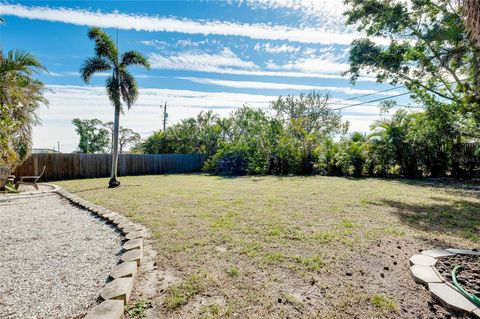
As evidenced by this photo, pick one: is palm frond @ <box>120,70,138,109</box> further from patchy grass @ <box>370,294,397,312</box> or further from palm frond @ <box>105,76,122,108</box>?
patchy grass @ <box>370,294,397,312</box>

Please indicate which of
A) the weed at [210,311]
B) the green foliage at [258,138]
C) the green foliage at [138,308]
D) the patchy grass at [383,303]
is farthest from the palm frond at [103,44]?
the patchy grass at [383,303]

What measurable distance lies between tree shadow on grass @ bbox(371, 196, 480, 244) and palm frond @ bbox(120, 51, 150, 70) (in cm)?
979

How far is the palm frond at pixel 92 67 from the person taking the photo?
9406 millimetres

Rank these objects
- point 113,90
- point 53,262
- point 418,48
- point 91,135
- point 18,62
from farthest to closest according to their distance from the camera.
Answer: point 91,135 < point 113,90 < point 418,48 < point 18,62 < point 53,262

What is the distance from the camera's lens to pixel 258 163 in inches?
603

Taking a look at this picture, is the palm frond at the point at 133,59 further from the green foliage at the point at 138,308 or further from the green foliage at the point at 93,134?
the green foliage at the point at 93,134

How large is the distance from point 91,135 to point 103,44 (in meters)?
26.7

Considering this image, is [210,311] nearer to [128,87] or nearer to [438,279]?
[438,279]

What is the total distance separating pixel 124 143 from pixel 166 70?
40.8ft

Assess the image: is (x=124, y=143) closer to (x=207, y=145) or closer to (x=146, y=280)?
(x=207, y=145)

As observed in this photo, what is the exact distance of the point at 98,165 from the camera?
583 inches

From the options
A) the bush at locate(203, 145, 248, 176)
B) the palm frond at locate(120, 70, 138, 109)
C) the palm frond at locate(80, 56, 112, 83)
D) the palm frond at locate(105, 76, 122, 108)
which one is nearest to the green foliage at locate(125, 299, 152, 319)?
the palm frond at locate(105, 76, 122, 108)

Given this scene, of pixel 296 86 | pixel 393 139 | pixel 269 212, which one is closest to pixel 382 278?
pixel 269 212

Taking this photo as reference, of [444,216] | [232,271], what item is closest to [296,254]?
[232,271]
